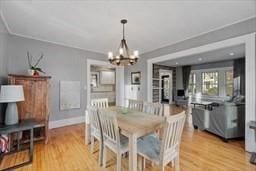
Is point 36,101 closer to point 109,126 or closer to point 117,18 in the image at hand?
point 109,126

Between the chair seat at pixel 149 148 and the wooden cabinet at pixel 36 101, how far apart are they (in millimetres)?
2176

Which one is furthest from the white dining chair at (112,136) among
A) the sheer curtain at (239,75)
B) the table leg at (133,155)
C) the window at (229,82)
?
the window at (229,82)

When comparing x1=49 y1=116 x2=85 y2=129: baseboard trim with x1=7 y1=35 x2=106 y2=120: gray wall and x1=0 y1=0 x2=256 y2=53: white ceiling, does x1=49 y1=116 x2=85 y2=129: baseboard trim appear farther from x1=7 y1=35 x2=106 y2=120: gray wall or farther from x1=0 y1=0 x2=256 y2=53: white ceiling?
x1=0 y1=0 x2=256 y2=53: white ceiling

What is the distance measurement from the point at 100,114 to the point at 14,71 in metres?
2.96

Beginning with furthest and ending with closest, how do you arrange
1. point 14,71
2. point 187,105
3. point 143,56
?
point 187,105
point 143,56
point 14,71

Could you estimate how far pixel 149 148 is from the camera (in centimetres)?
191

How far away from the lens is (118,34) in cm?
373

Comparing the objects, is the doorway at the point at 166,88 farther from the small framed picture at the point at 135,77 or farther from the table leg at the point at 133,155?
the table leg at the point at 133,155

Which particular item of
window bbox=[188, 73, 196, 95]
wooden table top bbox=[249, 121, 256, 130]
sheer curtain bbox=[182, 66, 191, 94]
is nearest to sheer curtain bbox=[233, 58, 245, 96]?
window bbox=[188, 73, 196, 95]

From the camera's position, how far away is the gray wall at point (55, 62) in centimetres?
373

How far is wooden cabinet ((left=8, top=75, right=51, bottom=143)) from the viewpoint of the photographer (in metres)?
3.04

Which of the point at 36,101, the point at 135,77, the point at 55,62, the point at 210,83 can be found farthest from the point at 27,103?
the point at 210,83

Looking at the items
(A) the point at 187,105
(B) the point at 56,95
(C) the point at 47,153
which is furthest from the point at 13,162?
(A) the point at 187,105

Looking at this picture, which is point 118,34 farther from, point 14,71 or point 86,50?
point 14,71
